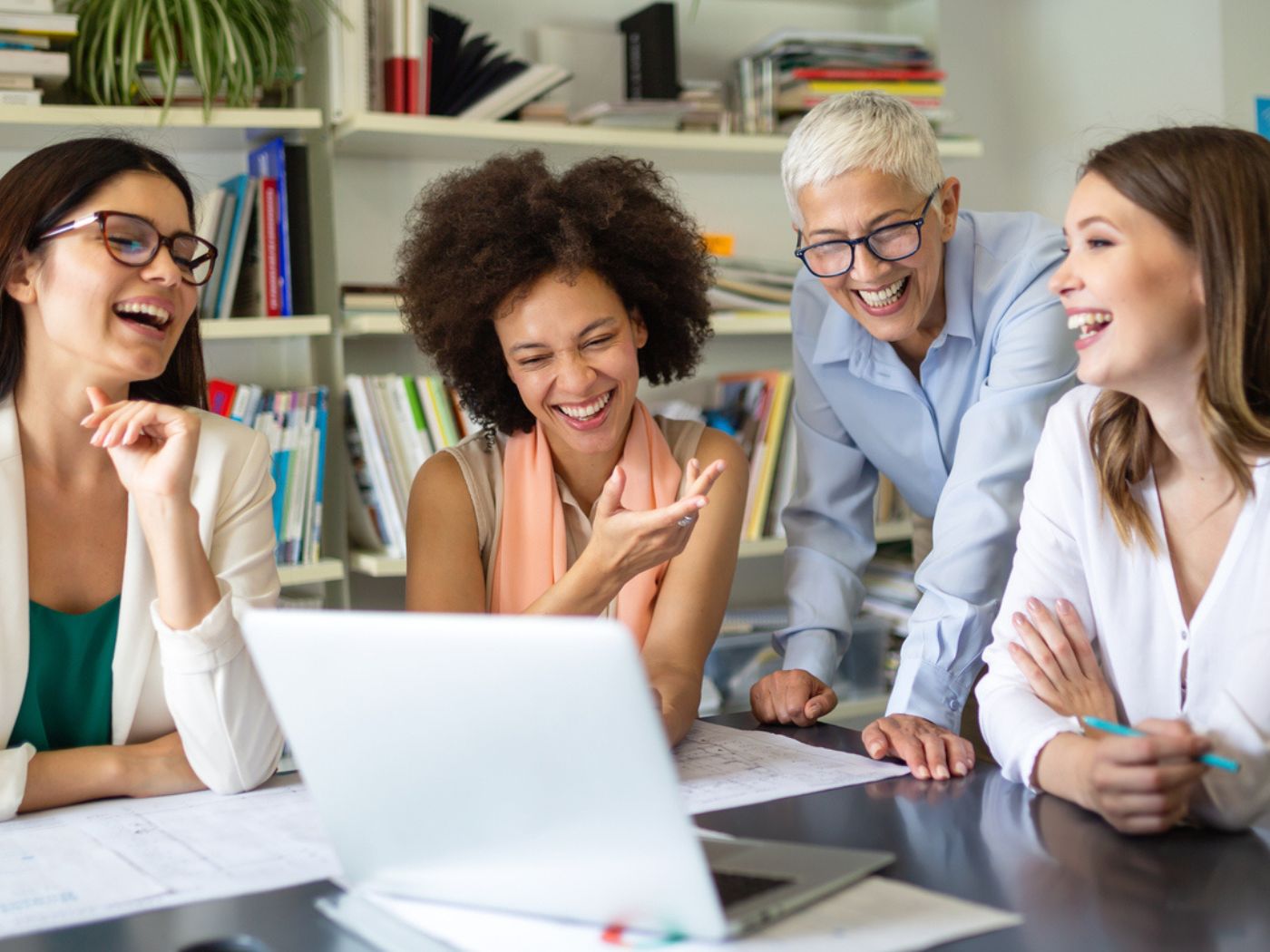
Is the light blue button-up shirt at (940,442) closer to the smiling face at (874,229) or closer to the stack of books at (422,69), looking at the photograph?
the smiling face at (874,229)

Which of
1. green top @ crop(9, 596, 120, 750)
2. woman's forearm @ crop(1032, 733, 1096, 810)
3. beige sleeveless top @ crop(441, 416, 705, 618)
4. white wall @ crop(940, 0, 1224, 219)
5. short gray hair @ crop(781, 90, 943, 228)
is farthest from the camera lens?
white wall @ crop(940, 0, 1224, 219)

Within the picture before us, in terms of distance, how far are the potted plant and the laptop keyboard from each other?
1.96 meters

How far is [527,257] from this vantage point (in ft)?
6.34

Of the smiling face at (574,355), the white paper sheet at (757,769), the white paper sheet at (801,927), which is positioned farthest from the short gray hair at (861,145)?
the white paper sheet at (801,927)

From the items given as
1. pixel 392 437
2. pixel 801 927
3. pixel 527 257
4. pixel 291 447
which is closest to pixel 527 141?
pixel 392 437

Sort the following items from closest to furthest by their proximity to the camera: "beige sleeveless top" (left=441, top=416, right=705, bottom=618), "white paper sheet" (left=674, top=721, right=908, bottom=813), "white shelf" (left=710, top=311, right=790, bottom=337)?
"white paper sheet" (left=674, top=721, right=908, bottom=813)
"beige sleeveless top" (left=441, top=416, right=705, bottom=618)
"white shelf" (left=710, top=311, right=790, bottom=337)

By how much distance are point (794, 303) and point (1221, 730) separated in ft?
3.75

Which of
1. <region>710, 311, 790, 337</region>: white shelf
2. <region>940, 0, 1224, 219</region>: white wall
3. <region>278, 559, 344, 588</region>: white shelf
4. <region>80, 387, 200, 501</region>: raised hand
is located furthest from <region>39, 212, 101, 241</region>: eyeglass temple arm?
<region>940, 0, 1224, 219</region>: white wall

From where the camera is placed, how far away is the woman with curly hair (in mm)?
1875

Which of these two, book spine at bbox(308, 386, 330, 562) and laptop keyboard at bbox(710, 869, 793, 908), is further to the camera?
book spine at bbox(308, 386, 330, 562)

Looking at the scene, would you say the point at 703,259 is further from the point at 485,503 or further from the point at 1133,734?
the point at 1133,734

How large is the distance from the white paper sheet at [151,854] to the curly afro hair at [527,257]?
0.80 meters

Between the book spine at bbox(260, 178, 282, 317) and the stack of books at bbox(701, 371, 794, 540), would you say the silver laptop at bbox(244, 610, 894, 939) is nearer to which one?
the book spine at bbox(260, 178, 282, 317)

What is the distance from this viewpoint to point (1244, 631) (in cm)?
137
